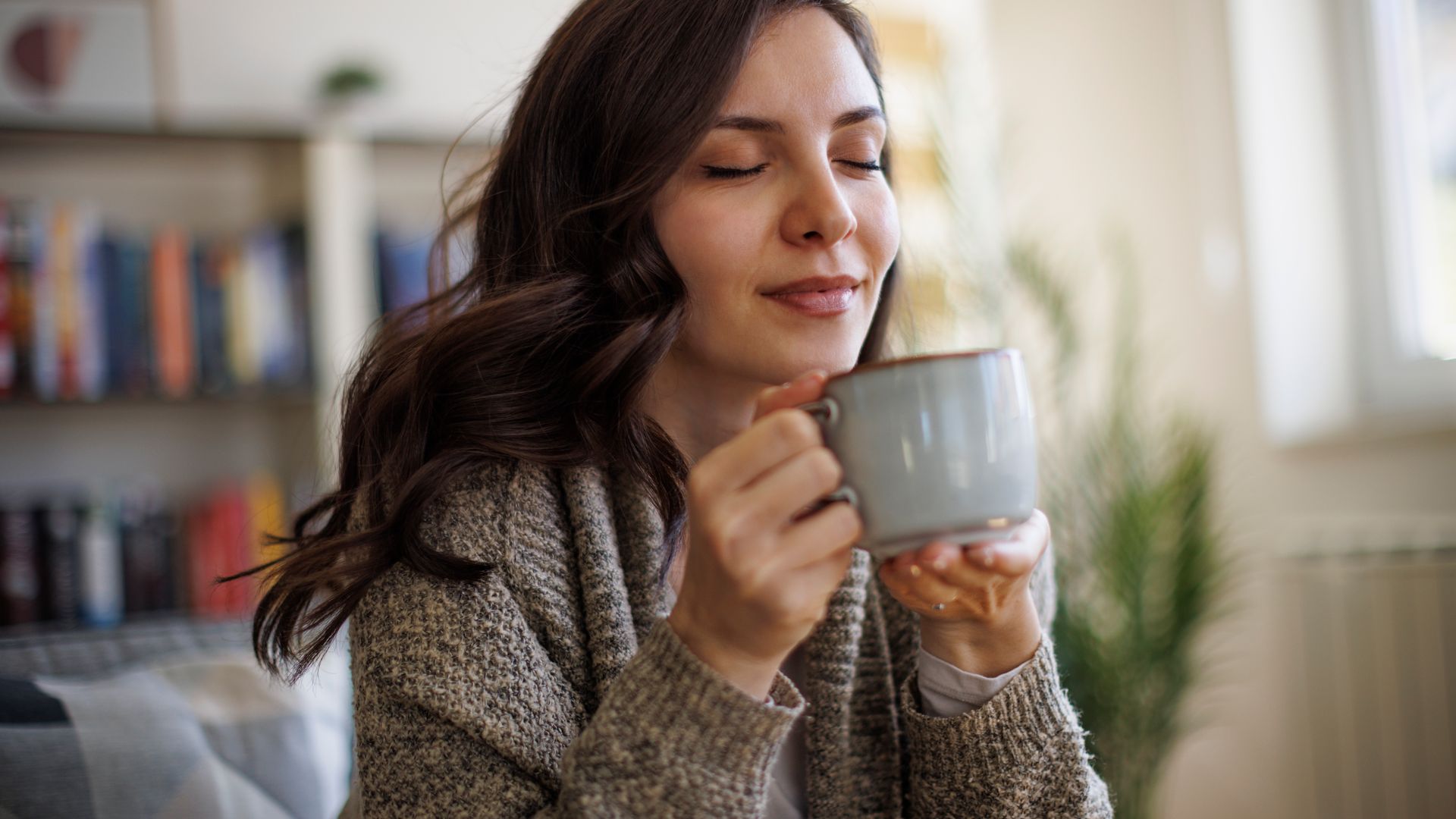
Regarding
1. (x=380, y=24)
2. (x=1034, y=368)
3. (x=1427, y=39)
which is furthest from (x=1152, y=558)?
(x=380, y=24)

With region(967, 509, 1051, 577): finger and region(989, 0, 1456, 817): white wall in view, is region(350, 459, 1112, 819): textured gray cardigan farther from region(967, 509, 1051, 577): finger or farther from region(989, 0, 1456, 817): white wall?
region(989, 0, 1456, 817): white wall

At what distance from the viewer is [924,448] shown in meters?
0.58

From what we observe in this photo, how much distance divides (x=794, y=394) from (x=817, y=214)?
0.87 ft

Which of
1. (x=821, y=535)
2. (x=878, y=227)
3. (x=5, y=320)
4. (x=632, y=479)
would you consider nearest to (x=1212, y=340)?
(x=878, y=227)

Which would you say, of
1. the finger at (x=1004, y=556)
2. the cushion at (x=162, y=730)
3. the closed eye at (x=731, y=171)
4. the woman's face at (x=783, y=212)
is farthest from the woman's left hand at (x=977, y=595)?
the cushion at (x=162, y=730)

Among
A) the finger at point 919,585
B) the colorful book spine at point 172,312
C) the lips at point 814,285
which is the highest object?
the colorful book spine at point 172,312

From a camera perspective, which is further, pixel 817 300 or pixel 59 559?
pixel 59 559

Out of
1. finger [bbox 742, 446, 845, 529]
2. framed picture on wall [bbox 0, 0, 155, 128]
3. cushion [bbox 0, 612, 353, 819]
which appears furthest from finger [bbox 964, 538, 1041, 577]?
framed picture on wall [bbox 0, 0, 155, 128]

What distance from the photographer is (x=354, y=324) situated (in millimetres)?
2514

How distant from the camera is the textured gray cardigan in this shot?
2.12 feet

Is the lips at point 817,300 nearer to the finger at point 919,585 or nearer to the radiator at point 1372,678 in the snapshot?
the finger at point 919,585

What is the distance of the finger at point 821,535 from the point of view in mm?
592

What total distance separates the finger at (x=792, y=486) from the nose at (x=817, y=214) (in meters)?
0.31

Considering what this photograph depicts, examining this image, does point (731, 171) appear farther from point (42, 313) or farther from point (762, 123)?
point (42, 313)
